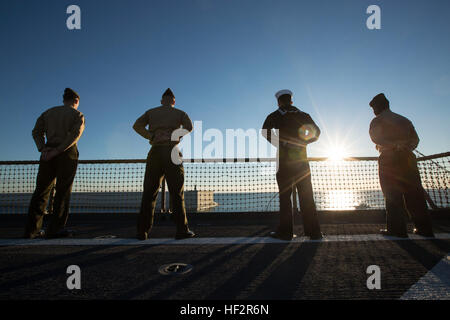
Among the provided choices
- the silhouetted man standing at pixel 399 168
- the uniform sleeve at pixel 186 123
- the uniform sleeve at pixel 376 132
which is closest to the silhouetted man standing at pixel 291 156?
the uniform sleeve at pixel 376 132

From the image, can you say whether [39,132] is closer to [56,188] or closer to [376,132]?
[56,188]

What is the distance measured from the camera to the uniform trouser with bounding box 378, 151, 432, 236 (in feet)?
9.42

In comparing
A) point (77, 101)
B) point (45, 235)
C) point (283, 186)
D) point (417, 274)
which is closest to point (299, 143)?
point (283, 186)

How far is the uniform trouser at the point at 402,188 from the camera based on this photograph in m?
2.87

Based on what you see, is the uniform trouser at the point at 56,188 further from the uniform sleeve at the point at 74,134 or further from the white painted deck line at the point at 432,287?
the white painted deck line at the point at 432,287

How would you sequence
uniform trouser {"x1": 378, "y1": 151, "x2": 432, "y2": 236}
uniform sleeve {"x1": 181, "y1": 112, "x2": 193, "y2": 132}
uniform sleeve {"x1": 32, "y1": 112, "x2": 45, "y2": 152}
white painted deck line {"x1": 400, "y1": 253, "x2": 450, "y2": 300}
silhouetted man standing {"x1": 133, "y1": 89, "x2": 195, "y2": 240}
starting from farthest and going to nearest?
uniform sleeve {"x1": 181, "y1": 112, "x2": 193, "y2": 132} < uniform sleeve {"x1": 32, "y1": 112, "x2": 45, "y2": 152} < silhouetted man standing {"x1": 133, "y1": 89, "x2": 195, "y2": 240} < uniform trouser {"x1": 378, "y1": 151, "x2": 432, "y2": 236} < white painted deck line {"x1": 400, "y1": 253, "x2": 450, "y2": 300}

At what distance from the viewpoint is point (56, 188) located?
10.0ft

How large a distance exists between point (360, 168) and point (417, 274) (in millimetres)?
4977

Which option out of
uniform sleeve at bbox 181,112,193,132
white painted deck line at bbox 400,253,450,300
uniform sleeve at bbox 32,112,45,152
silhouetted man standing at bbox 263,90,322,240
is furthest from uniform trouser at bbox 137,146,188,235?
white painted deck line at bbox 400,253,450,300

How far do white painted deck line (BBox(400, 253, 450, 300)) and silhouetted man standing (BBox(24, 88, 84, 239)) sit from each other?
382cm

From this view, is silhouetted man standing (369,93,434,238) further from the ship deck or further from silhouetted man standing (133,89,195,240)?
silhouetted man standing (133,89,195,240)

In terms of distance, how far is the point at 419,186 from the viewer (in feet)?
9.71

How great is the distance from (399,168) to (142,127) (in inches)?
148
